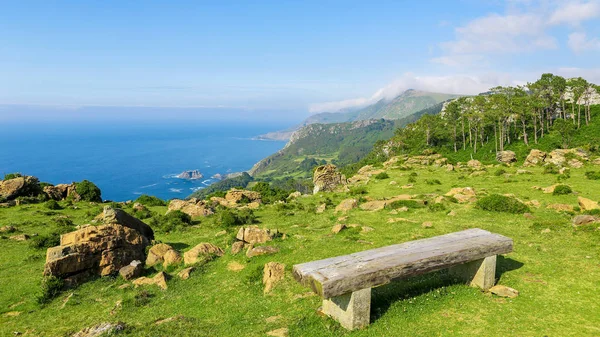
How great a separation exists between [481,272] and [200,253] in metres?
14.3

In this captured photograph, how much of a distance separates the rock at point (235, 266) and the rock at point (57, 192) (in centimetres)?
4330

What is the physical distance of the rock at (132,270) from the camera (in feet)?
59.1

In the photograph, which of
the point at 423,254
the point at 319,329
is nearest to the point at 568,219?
the point at 423,254

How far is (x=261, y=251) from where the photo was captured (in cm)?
1834

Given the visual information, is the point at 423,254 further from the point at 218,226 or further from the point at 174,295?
the point at 218,226

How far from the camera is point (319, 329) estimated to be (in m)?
10.7

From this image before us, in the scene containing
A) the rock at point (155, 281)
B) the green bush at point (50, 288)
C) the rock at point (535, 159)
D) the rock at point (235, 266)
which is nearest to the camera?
the green bush at point (50, 288)

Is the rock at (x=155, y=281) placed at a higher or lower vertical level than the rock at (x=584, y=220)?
lower

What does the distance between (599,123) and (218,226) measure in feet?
358

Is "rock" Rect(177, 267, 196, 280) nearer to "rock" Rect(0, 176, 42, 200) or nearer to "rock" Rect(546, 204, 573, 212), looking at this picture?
"rock" Rect(546, 204, 573, 212)

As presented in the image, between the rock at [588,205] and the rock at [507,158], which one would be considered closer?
the rock at [588,205]

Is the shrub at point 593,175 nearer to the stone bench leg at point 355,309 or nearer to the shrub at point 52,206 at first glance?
the stone bench leg at point 355,309

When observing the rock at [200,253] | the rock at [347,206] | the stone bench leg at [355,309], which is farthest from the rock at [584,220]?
the rock at [200,253]

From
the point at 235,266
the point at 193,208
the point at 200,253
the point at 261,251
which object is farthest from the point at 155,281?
the point at 193,208
